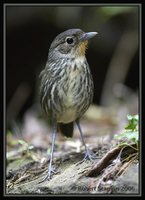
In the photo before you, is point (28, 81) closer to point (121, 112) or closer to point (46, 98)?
point (121, 112)

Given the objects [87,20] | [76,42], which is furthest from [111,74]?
[76,42]

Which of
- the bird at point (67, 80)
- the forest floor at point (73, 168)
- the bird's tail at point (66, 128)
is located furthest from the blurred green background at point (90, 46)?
the bird at point (67, 80)

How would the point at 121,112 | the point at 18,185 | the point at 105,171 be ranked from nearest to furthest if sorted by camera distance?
1. the point at 105,171
2. the point at 18,185
3. the point at 121,112

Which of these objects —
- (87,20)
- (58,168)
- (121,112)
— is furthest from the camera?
(87,20)

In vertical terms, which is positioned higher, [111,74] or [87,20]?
[87,20]

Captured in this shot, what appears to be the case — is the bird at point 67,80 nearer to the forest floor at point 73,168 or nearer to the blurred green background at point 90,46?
the forest floor at point 73,168

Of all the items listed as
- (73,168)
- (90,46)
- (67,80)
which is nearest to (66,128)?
(67,80)
